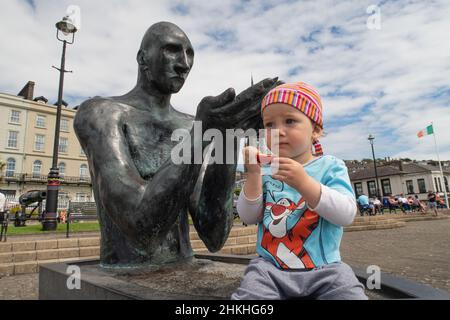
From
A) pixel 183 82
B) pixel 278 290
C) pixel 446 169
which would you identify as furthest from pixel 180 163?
pixel 446 169

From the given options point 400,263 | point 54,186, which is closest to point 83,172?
point 54,186

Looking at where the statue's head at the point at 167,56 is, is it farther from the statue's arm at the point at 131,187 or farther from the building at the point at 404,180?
the building at the point at 404,180

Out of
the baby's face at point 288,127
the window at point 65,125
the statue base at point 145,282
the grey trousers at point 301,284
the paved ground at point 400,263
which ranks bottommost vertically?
the paved ground at point 400,263

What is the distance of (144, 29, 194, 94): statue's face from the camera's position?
210 centimetres

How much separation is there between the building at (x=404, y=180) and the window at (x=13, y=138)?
52549 mm

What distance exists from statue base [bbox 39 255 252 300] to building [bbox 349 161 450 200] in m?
57.4

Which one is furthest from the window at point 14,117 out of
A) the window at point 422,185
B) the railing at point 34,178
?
the window at point 422,185

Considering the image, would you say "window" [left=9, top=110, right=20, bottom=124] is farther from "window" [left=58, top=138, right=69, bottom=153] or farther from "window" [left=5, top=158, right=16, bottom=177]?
"window" [left=58, top=138, right=69, bottom=153]

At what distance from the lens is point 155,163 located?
2143mm

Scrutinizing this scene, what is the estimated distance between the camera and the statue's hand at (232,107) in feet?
4.69

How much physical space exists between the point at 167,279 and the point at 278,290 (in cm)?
79

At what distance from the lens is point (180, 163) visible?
5.02 ft

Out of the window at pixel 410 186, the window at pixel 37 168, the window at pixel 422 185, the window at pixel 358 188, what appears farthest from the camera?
the window at pixel 358 188
